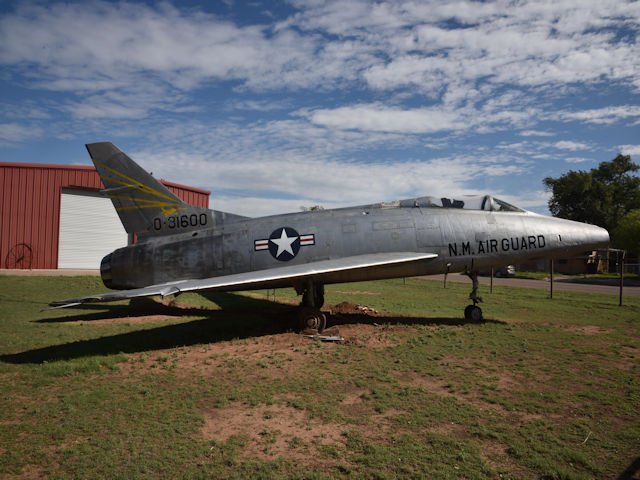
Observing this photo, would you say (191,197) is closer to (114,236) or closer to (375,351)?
(114,236)

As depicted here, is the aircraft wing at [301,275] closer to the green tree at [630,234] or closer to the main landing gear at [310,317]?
the main landing gear at [310,317]

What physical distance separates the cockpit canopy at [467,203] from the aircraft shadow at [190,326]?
3575 millimetres

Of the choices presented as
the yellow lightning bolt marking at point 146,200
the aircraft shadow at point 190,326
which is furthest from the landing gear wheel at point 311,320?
the yellow lightning bolt marking at point 146,200

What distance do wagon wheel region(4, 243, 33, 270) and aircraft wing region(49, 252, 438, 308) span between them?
737 inches

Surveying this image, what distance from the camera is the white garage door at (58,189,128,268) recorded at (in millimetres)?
26516

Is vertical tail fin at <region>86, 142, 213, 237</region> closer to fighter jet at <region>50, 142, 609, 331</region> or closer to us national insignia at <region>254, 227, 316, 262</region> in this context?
fighter jet at <region>50, 142, 609, 331</region>

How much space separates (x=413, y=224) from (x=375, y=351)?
427 centimetres

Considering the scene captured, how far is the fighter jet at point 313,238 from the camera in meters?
11.1

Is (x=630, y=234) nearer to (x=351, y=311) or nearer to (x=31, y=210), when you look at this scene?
(x=351, y=311)

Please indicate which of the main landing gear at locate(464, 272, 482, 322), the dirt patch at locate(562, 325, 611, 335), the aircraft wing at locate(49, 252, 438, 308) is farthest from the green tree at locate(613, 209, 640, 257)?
the aircraft wing at locate(49, 252, 438, 308)

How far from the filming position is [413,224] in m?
11.4

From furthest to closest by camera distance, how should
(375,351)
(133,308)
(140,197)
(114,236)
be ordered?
(114,236) < (133,308) < (140,197) < (375,351)

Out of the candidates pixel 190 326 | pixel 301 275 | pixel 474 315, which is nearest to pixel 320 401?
pixel 301 275

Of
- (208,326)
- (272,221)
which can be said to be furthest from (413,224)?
(208,326)
